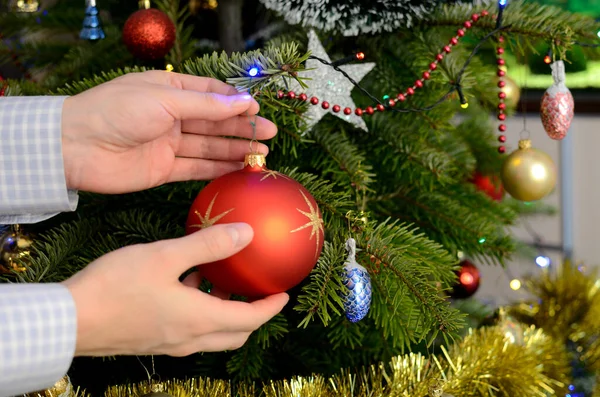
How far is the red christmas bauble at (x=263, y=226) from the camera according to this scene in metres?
0.48

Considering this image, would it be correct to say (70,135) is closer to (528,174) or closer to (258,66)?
(258,66)

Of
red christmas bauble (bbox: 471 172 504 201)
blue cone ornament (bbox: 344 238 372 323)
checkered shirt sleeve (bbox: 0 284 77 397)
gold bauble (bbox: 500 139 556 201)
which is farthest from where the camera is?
red christmas bauble (bbox: 471 172 504 201)

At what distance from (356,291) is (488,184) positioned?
63 centimetres

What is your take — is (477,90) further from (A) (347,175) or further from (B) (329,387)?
(B) (329,387)

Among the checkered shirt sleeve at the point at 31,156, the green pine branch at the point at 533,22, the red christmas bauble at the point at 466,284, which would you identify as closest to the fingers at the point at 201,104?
the checkered shirt sleeve at the point at 31,156

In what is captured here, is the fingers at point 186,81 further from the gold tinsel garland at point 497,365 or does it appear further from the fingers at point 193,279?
the gold tinsel garland at point 497,365

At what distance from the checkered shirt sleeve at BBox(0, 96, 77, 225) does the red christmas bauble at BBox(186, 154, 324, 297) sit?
14cm

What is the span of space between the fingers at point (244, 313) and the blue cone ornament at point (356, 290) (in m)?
0.07

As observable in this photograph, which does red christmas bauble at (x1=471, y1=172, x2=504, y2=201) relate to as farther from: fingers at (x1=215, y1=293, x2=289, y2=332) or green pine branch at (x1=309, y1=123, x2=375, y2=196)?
fingers at (x1=215, y1=293, x2=289, y2=332)

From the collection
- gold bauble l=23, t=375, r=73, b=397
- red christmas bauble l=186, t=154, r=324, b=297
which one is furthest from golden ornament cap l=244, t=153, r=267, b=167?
gold bauble l=23, t=375, r=73, b=397

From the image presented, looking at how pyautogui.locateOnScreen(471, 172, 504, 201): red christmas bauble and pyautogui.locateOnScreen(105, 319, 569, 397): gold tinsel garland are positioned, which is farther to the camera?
pyautogui.locateOnScreen(471, 172, 504, 201): red christmas bauble

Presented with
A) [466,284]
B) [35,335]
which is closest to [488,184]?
[466,284]

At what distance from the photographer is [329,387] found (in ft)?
2.02

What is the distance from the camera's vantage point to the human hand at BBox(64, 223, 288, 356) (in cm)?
45
